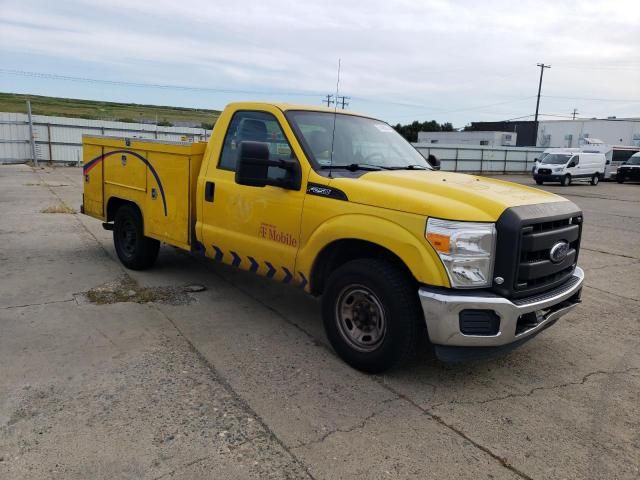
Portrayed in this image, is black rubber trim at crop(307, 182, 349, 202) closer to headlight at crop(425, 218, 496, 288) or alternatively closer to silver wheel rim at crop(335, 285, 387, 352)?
silver wheel rim at crop(335, 285, 387, 352)

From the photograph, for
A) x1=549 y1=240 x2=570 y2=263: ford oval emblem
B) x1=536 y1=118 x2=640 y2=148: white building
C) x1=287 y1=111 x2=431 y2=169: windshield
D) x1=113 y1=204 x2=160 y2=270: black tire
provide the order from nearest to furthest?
x1=549 y1=240 x2=570 y2=263: ford oval emblem → x1=287 y1=111 x2=431 y2=169: windshield → x1=113 y1=204 x2=160 y2=270: black tire → x1=536 y1=118 x2=640 y2=148: white building

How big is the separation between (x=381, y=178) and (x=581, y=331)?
268 cm

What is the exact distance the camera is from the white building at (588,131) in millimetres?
58969

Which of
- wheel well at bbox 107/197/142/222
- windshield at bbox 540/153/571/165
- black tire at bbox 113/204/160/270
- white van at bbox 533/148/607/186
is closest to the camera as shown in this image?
black tire at bbox 113/204/160/270

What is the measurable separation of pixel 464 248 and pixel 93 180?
5.41m

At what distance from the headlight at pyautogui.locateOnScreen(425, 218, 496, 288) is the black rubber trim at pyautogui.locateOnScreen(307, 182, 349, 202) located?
2.60ft

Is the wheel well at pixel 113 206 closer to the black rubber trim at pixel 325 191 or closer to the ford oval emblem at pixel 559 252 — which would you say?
the black rubber trim at pixel 325 191

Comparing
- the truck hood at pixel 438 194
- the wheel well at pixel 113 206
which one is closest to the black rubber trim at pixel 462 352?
the truck hood at pixel 438 194

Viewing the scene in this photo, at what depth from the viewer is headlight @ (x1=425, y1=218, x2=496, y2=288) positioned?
3322mm

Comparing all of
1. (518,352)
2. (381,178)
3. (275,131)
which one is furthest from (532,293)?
(275,131)

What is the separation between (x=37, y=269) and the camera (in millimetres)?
6441

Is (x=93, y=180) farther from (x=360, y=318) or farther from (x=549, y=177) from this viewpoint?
(x=549, y=177)

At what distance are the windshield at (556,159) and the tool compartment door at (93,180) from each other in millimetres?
28309

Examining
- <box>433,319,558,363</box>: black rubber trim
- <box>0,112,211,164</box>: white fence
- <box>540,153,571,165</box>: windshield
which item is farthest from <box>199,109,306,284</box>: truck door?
<box>540,153,571,165</box>: windshield
